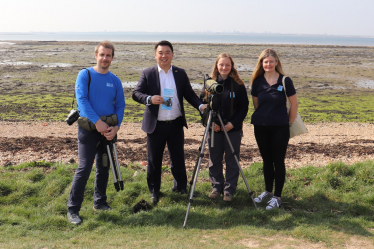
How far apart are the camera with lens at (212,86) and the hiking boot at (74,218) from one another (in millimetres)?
2601

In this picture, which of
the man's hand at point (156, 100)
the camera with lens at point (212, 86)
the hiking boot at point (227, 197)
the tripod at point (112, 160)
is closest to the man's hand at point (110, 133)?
the tripod at point (112, 160)

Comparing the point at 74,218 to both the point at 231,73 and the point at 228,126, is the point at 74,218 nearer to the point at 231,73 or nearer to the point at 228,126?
the point at 228,126

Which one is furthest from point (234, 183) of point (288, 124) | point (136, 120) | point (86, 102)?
point (136, 120)

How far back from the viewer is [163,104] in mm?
4895

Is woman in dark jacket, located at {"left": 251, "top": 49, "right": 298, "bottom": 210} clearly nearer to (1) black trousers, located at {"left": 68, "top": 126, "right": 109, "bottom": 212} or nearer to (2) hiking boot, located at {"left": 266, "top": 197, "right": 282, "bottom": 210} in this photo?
(2) hiking boot, located at {"left": 266, "top": 197, "right": 282, "bottom": 210}

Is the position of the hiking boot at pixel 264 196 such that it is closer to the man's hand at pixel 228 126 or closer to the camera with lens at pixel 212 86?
the man's hand at pixel 228 126

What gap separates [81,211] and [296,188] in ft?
12.0

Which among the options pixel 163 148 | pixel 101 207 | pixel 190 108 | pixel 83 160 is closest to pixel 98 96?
pixel 83 160

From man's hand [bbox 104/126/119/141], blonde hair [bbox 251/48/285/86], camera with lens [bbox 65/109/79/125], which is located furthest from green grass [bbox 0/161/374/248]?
blonde hair [bbox 251/48/285/86]

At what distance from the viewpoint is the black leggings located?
4.75 metres

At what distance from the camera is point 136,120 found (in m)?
14.1

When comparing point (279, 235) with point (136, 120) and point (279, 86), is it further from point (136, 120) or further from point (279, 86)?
point (136, 120)

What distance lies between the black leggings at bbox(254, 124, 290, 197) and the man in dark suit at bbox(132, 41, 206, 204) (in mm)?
1006

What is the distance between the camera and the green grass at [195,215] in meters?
4.09
